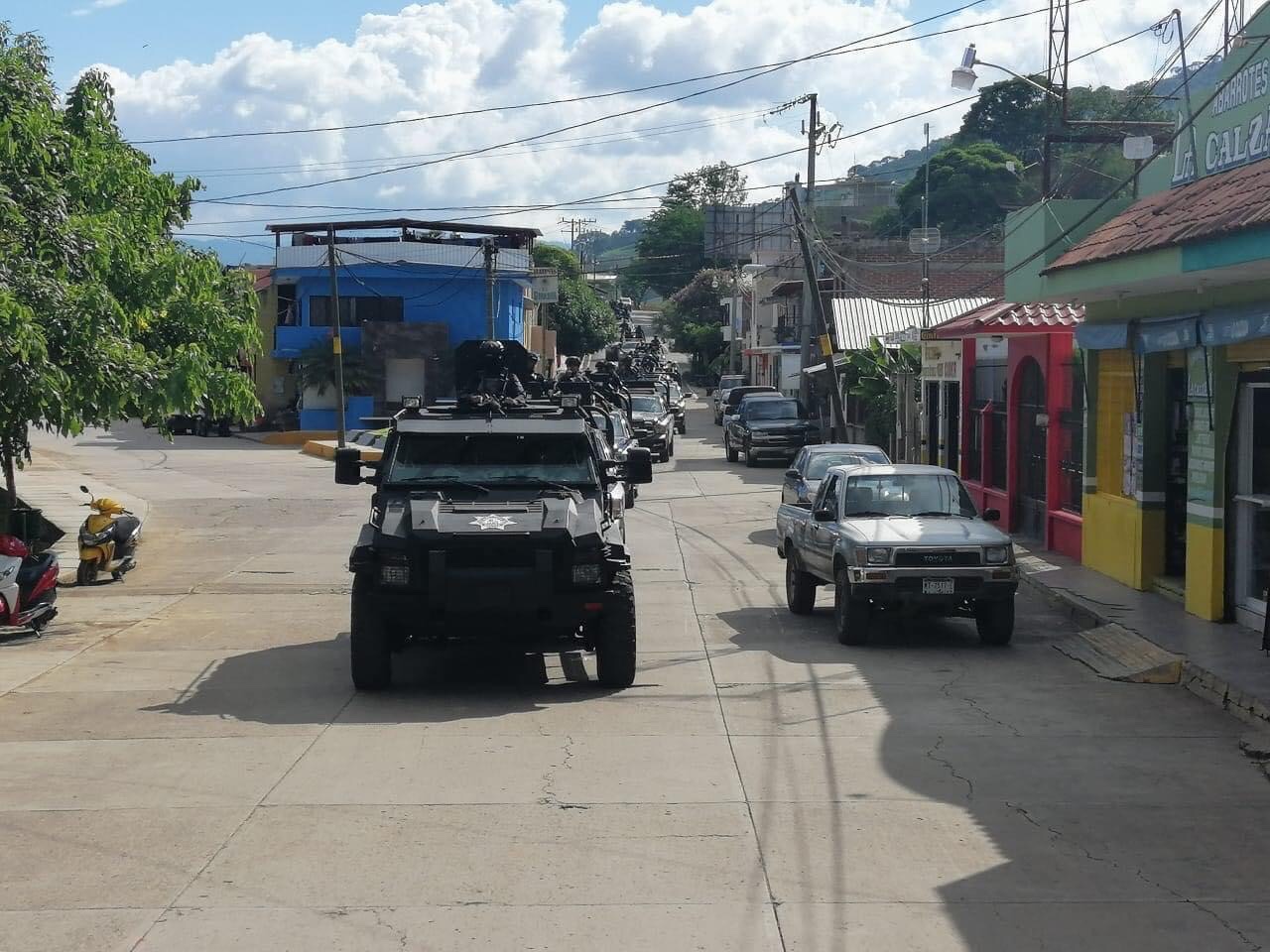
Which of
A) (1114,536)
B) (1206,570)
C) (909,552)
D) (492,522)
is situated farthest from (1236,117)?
(492,522)

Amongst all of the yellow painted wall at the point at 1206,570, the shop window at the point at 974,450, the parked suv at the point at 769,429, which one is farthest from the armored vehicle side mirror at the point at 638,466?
the parked suv at the point at 769,429

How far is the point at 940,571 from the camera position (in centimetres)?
1447

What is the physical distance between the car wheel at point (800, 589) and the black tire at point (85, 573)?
9.39 m

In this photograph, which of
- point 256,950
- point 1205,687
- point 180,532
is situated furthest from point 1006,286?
point 256,950

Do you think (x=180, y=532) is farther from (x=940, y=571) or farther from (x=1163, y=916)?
(x=1163, y=916)

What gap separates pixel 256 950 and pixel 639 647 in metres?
8.74

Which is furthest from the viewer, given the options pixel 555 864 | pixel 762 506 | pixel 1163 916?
pixel 762 506

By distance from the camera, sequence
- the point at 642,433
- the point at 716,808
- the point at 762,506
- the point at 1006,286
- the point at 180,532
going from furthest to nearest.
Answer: the point at 642,433 < the point at 762,506 < the point at 180,532 < the point at 1006,286 < the point at 716,808

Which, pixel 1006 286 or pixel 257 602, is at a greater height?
pixel 1006 286

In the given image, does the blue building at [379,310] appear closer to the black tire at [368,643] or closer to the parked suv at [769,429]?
the parked suv at [769,429]

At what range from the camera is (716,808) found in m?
8.77

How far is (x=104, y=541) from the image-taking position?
20.1m

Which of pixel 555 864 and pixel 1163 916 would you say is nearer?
pixel 1163 916

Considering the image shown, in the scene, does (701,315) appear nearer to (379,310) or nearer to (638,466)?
(379,310)
